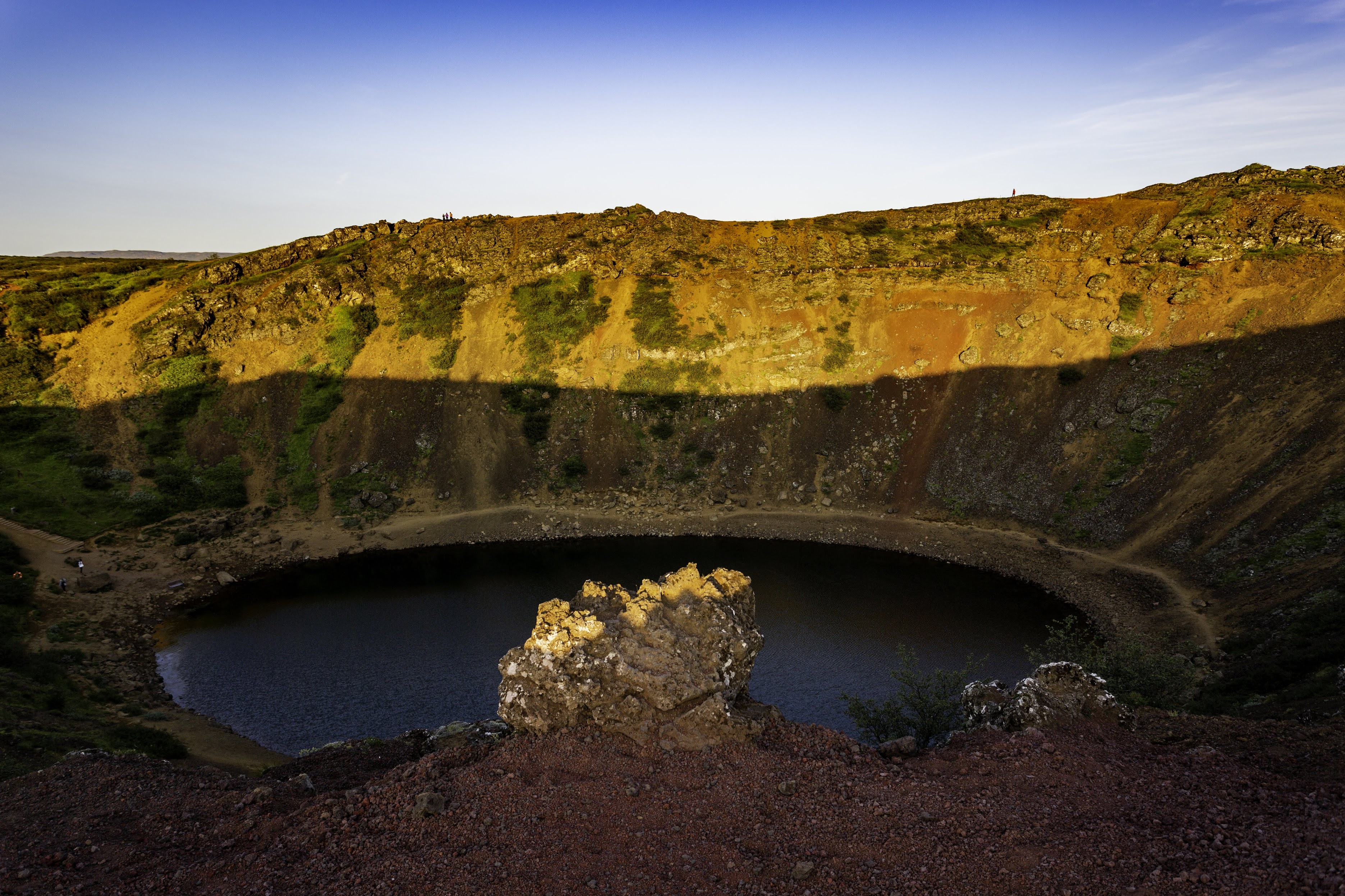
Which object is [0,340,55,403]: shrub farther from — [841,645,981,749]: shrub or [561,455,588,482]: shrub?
[841,645,981,749]: shrub

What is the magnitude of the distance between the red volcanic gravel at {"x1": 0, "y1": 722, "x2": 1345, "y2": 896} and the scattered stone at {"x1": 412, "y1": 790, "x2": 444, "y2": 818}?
229 mm

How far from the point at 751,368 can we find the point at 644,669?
6189 centimetres

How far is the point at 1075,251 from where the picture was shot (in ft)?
254

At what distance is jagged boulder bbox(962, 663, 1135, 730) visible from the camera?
64.4ft

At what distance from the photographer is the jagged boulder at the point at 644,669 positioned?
19.6m

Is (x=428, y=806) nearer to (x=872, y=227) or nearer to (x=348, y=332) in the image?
(x=348, y=332)

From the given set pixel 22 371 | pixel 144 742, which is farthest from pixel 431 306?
pixel 144 742

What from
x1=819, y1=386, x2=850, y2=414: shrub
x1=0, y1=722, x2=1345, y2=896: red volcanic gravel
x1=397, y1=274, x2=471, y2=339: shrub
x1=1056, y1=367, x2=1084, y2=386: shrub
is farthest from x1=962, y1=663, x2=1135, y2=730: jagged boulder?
x1=397, y1=274, x2=471, y2=339: shrub

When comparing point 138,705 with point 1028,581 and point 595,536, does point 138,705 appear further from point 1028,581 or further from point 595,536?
point 1028,581

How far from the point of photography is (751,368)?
260ft

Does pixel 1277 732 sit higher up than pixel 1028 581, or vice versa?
pixel 1277 732

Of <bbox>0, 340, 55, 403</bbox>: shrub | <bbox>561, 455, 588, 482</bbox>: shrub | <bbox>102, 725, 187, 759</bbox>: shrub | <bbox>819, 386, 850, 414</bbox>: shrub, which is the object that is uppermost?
<bbox>0, 340, 55, 403</bbox>: shrub

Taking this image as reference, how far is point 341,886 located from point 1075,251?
87.9m

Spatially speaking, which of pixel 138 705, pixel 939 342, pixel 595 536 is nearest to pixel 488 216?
pixel 595 536
